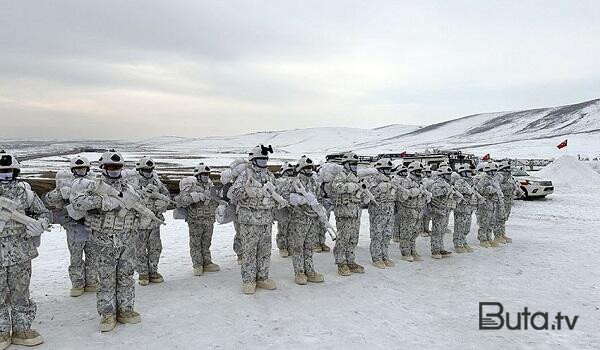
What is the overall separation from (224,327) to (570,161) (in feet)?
86.3

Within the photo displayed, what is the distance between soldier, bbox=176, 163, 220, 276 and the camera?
25.7ft

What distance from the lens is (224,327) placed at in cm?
559

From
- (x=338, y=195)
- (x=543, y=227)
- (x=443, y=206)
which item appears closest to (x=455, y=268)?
(x=443, y=206)

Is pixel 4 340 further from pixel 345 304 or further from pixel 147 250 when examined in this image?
pixel 345 304

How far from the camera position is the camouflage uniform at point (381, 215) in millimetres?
8602

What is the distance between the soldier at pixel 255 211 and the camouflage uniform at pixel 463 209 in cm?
502

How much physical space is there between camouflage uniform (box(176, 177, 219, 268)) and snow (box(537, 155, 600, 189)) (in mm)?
21938

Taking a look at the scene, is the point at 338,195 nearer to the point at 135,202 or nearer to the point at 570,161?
the point at 135,202

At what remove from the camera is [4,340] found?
4.92m

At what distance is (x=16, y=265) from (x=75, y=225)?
1034 mm

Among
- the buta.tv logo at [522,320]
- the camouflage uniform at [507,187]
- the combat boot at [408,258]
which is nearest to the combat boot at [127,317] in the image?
the buta.tv logo at [522,320]

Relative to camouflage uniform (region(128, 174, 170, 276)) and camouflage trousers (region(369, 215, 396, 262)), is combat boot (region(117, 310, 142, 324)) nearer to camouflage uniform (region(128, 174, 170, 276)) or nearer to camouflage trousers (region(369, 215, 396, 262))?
camouflage uniform (region(128, 174, 170, 276))

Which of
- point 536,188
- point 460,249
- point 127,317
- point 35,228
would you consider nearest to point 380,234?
point 460,249

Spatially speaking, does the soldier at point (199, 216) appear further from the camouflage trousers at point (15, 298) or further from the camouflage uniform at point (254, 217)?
the camouflage trousers at point (15, 298)
